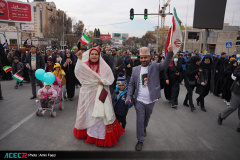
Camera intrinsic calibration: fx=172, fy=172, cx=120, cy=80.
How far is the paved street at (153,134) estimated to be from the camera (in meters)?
3.48

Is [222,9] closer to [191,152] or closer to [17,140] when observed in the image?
[191,152]

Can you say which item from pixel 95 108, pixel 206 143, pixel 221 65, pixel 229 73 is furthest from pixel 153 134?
pixel 221 65

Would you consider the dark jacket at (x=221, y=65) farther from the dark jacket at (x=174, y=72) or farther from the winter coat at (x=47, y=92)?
the winter coat at (x=47, y=92)

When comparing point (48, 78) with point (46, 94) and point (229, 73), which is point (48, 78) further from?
point (229, 73)

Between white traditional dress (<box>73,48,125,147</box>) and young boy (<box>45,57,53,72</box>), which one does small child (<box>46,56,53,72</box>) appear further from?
white traditional dress (<box>73,48,125,147</box>)

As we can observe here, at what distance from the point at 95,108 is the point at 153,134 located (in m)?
1.73

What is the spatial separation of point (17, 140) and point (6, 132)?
1.95ft

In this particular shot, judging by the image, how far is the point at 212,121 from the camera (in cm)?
529

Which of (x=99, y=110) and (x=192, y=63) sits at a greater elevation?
(x=192, y=63)

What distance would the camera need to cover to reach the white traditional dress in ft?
11.4

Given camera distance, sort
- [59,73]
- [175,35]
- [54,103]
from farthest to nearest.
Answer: [59,73] < [54,103] < [175,35]

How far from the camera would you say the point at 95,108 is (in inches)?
135

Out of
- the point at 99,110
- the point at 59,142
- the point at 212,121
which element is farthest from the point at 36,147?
the point at 212,121

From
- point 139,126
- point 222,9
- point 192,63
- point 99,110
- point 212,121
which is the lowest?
point 212,121
